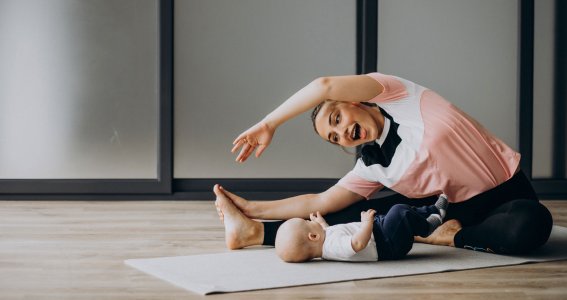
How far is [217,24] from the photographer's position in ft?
13.5

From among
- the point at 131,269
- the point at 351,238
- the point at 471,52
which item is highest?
the point at 471,52

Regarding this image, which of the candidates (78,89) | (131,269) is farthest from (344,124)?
(78,89)

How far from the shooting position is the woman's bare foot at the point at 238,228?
2.67 m

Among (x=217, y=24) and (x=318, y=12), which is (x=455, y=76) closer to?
(x=318, y=12)

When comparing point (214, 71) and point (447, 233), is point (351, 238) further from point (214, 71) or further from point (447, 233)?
point (214, 71)

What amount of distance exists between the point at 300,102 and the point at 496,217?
697mm

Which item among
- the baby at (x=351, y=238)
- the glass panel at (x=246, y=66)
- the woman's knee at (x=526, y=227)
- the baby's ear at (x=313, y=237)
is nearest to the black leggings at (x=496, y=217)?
the woman's knee at (x=526, y=227)

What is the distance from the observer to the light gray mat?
216 cm

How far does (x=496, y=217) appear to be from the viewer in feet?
8.13

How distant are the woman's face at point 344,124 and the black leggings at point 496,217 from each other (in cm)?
35

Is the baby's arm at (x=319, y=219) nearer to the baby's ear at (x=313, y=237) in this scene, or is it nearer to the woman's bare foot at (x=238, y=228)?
the baby's ear at (x=313, y=237)

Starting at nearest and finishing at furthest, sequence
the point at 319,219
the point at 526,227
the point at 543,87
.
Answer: the point at 526,227
the point at 319,219
the point at 543,87

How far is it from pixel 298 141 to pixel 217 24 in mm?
724

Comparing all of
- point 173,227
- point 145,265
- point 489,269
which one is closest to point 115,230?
point 173,227
